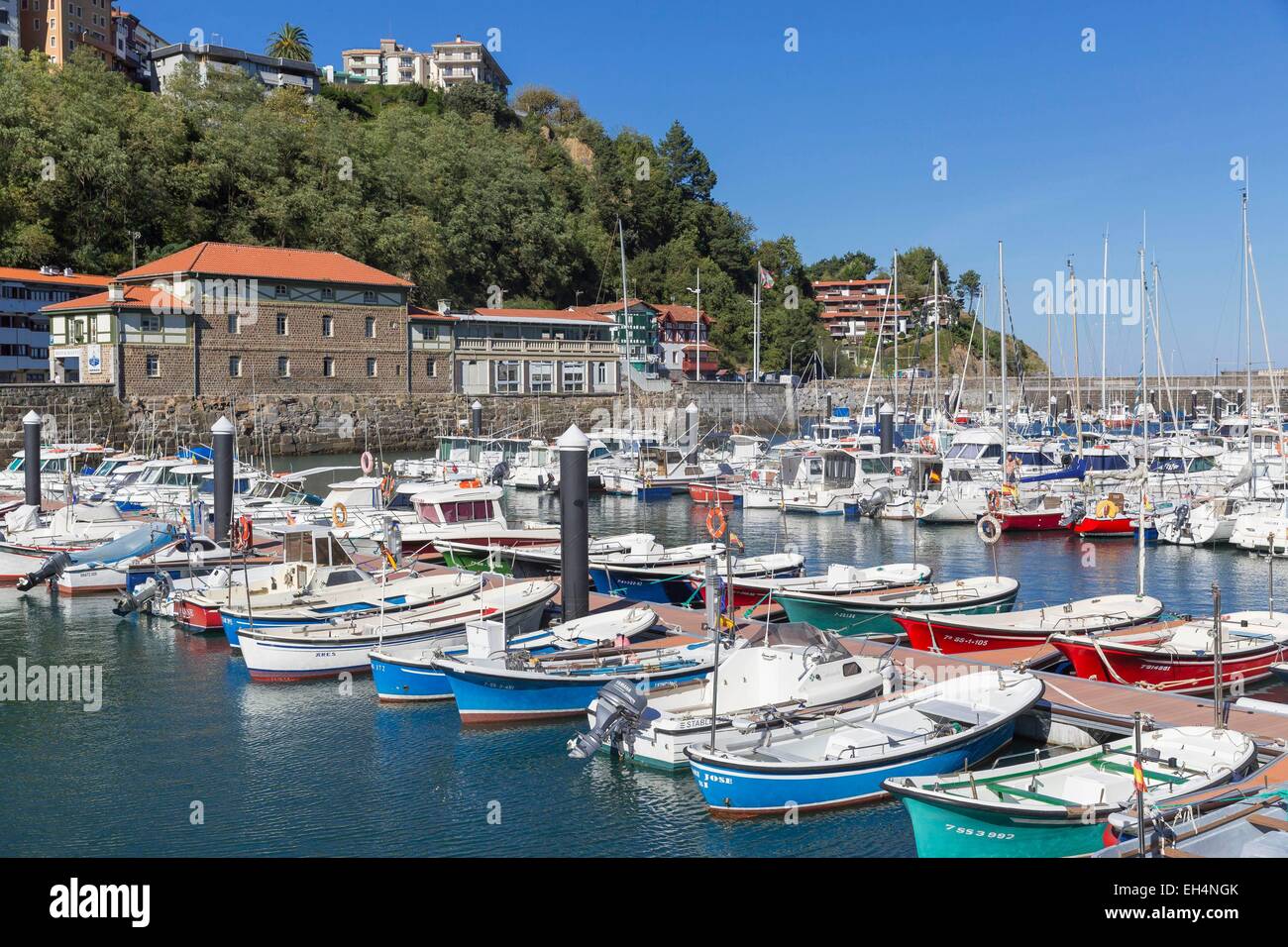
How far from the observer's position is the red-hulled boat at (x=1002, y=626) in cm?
2205

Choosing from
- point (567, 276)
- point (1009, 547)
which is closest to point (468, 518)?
point (1009, 547)

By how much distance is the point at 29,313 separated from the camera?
69.7m

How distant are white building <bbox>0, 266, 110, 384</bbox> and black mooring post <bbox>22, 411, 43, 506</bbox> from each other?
3293 centimetres

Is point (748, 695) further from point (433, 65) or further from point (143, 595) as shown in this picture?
point (433, 65)

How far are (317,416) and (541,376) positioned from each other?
18.5 metres

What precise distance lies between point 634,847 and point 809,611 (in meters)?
10.8

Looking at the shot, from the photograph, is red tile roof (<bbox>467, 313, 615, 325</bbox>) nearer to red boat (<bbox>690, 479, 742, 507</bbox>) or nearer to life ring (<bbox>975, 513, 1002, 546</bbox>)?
red boat (<bbox>690, 479, 742, 507</bbox>)

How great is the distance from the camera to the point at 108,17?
404 feet

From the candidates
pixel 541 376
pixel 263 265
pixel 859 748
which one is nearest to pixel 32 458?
pixel 263 265

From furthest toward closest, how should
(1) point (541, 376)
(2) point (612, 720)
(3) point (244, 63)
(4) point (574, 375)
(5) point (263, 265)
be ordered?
(3) point (244, 63)
(4) point (574, 375)
(1) point (541, 376)
(5) point (263, 265)
(2) point (612, 720)

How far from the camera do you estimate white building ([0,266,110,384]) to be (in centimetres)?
6869

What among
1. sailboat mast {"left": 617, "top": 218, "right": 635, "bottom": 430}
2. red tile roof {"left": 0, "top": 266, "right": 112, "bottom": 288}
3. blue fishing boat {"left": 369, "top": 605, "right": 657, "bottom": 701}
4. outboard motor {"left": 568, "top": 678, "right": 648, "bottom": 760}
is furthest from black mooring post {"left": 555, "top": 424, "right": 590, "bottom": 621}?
red tile roof {"left": 0, "top": 266, "right": 112, "bottom": 288}

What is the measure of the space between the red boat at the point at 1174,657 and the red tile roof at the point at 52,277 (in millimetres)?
64059

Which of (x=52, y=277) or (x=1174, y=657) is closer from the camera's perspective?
(x=1174, y=657)
